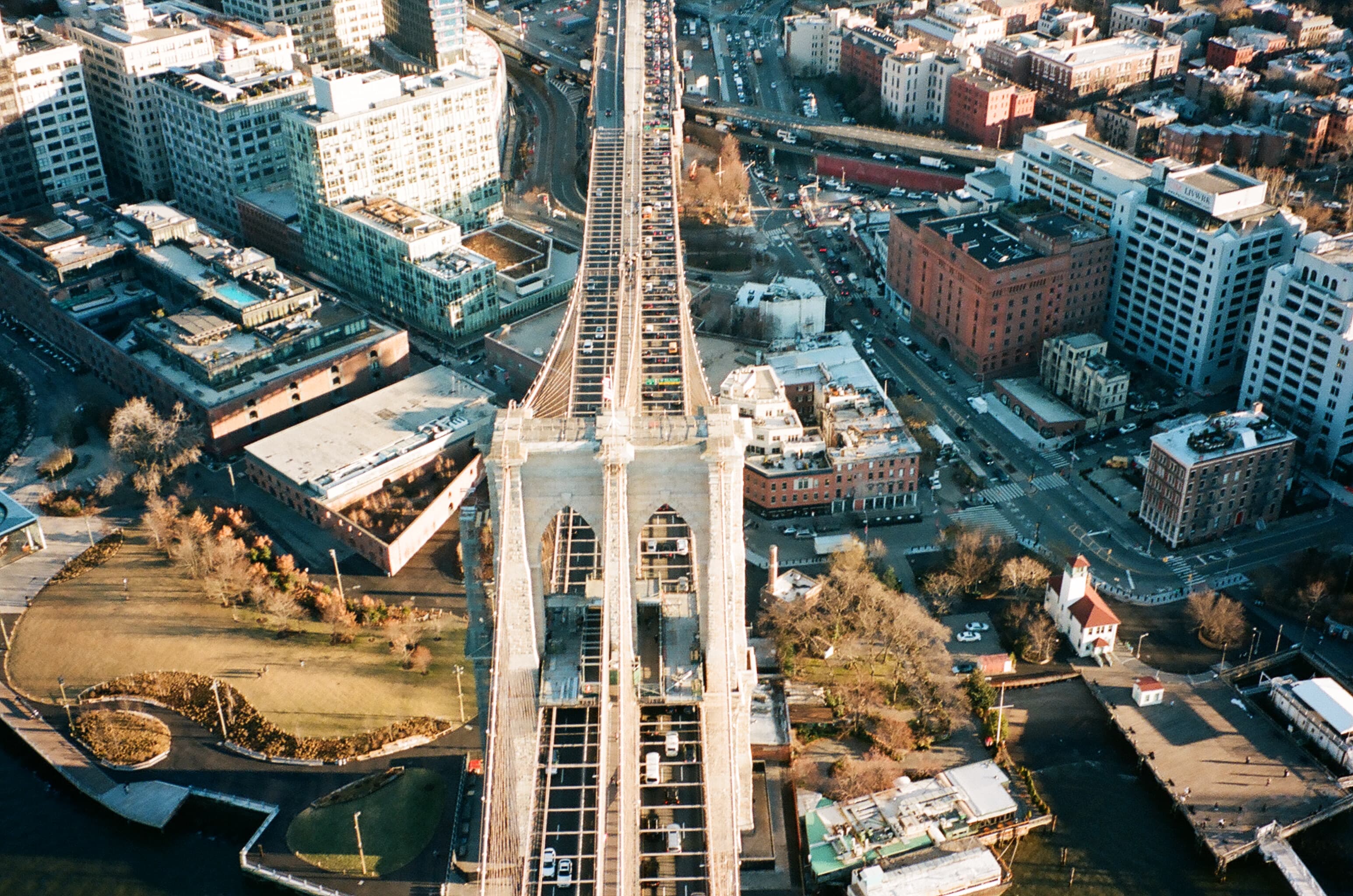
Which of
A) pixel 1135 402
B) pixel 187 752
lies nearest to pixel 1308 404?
pixel 1135 402

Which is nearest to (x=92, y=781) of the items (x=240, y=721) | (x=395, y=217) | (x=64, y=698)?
Answer: (x=64, y=698)

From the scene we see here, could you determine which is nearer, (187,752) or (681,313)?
(187,752)

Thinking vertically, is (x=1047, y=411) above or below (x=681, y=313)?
below

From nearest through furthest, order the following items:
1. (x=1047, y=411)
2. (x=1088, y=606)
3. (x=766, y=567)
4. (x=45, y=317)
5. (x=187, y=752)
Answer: (x=187, y=752) < (x=1088, y=606) < (x=766, y=567) < (x=1047, y=411) < (x=45, y=317)

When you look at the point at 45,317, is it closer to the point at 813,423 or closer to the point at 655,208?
the point at 655,208

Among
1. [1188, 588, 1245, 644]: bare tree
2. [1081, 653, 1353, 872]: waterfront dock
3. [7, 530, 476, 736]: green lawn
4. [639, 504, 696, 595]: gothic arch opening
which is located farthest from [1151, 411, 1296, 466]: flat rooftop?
[7, 530, 476, 736]: green lawn

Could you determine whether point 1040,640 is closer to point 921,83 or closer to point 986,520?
point 986,520
